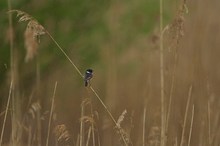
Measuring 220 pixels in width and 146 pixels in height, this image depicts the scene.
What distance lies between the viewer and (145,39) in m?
4.39

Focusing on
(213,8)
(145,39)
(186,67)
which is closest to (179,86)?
(186,67)

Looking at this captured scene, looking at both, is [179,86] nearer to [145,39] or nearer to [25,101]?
[145,39]

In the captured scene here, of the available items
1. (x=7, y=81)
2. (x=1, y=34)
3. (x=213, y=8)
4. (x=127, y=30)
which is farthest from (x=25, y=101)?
(x=213, y=8)

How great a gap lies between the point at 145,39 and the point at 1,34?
42.6 inches

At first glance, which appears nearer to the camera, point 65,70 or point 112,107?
point 112,107

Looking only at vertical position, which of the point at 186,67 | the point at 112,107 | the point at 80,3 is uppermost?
the point at 80,3

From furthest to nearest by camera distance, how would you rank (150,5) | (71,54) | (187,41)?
(187,41), (71,54), (150,5)

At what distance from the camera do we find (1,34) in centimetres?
394

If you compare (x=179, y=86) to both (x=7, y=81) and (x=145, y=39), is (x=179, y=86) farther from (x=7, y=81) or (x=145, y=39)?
(x=7, y=81)

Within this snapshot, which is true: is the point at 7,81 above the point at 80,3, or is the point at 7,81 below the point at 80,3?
below

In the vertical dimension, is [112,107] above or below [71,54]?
below

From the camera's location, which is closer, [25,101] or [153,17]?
[153,17]

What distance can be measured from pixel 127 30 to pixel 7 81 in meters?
0.91

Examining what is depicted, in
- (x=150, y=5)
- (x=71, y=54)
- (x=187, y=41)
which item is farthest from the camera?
(x=187, y=41)
